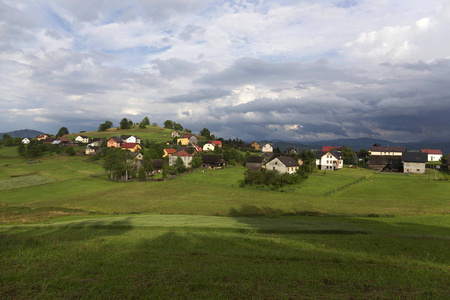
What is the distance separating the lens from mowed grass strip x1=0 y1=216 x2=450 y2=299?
28.8 feet

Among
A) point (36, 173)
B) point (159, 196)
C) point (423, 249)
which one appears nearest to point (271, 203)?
point (159, 196)

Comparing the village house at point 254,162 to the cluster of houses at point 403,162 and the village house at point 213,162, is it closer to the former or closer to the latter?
the village house at point 213,162

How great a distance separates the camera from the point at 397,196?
5131 cm

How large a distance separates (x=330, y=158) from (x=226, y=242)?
9862 cm

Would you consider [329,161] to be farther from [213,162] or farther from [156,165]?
[156,165]

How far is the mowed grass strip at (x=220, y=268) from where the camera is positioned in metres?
8.77

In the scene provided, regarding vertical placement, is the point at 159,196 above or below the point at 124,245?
below

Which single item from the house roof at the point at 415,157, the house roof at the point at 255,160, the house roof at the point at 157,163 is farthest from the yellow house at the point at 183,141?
the house roof at the point at 415,157

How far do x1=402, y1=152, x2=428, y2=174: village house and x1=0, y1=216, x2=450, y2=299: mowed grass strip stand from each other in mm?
88274

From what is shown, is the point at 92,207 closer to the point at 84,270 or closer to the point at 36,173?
the point at 84,270

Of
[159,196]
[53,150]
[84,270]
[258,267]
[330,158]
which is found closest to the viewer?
[84,270]

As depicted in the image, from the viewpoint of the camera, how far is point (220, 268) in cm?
1086

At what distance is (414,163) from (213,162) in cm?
7534

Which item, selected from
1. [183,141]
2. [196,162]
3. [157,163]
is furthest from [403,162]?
[183,141]
